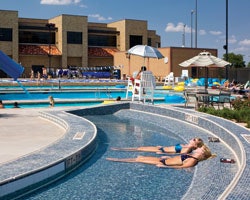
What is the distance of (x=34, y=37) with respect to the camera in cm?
4866

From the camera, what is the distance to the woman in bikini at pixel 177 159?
22.4ft

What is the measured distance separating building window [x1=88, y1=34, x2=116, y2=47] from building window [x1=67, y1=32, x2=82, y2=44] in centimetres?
226

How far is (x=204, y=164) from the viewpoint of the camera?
6793 millimetres

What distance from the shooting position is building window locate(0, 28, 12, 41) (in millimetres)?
44469

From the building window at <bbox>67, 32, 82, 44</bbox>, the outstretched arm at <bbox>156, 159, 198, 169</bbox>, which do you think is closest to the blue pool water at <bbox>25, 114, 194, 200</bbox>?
the outstretched arm at <bbox>156, 159, 198, 169</bbox>

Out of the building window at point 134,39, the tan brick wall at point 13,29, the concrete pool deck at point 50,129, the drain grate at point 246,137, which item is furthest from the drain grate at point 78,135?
the building window at point 134,39

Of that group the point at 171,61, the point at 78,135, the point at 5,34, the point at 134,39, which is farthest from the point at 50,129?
the point at 134,39

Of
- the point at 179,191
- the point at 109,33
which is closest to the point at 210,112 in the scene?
the point at 179,191

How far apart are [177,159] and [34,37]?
4429cm

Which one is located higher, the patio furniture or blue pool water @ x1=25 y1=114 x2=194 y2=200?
the patio furniture

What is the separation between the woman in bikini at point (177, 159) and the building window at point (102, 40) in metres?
44.8

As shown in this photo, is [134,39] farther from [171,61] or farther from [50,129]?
[50,129]

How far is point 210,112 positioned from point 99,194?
23.7 feet

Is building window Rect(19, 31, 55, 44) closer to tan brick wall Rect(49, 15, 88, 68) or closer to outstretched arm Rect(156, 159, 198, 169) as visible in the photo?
tan brick wall Rect(49, 15, 88, 68)
